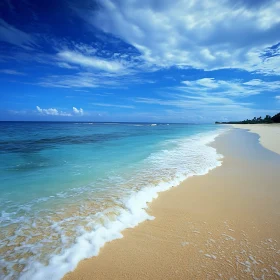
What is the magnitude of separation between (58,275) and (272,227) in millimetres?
3686

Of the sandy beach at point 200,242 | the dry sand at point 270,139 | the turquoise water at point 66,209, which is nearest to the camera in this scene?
the sandy beach at point 200,242

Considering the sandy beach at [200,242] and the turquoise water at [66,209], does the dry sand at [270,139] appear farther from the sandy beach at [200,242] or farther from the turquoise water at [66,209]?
the sandy beach at [200,242]

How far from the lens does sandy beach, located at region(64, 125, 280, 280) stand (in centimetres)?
241

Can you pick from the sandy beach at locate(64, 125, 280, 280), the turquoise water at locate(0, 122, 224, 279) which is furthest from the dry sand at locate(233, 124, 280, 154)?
the sandy beach at locate(64, 125, 280, 280)

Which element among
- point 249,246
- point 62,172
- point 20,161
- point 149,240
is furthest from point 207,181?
point 20,161

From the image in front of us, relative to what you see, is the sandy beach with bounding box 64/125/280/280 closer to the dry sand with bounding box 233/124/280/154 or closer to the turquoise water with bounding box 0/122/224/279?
the turquoise water with bounding box 0/122/224/279

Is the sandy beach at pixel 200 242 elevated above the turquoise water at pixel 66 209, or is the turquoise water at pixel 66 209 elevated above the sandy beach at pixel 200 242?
the sandy beach at pixel 200 242

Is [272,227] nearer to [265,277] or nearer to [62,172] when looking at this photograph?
[265,277]

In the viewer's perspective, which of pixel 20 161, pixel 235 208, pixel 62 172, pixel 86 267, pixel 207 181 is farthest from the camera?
pixel 20 161

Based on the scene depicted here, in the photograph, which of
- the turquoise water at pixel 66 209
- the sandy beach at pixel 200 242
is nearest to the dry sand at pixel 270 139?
the turquoise water at pixel 66 209

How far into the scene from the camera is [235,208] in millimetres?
4086

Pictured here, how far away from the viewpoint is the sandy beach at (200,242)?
94.9 inches

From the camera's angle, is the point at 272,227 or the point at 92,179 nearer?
the point at 272,227

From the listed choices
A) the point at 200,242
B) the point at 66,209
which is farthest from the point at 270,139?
the point at 66,209
